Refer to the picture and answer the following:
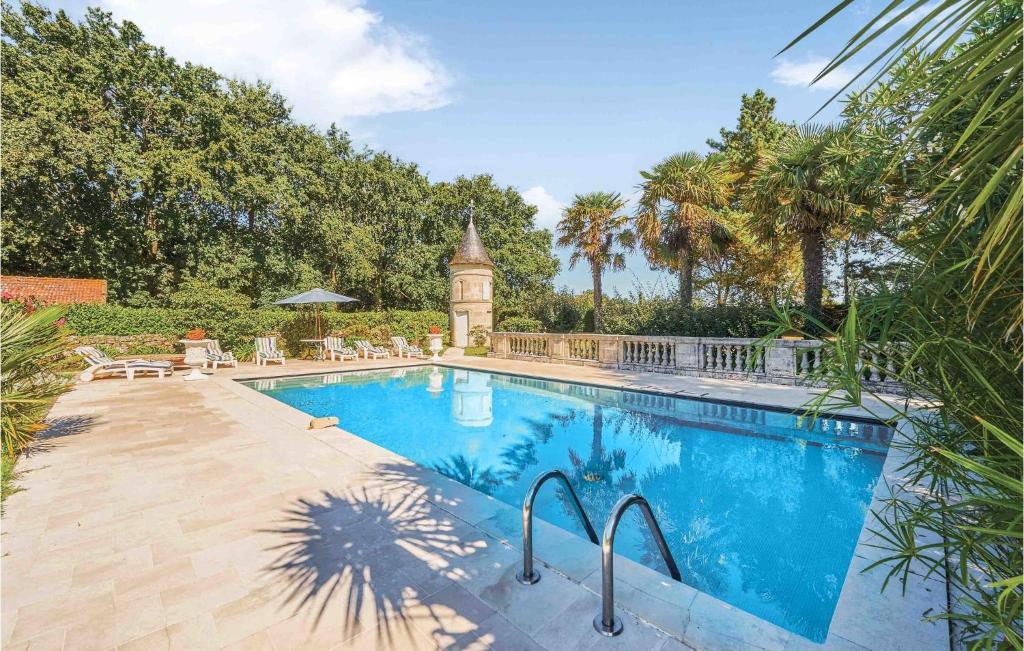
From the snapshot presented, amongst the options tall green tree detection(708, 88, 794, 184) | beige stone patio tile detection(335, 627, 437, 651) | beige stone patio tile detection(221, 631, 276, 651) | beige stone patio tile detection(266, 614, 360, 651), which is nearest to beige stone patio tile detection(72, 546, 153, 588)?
beige stone patio tile detection(221, 631, 276, 651)

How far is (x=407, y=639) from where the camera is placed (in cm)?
268

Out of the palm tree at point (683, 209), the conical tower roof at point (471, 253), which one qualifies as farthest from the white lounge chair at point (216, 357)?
the palm tree at point (683, 209)

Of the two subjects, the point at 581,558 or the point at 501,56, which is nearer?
the point at 581,558

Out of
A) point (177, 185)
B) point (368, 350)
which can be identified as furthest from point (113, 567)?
point (177, 185)

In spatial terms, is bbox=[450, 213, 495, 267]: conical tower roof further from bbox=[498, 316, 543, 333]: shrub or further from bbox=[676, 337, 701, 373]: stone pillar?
bbox=[676, 337, 701, 373]: stone pillar

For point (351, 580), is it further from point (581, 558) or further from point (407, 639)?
point (581, 558)

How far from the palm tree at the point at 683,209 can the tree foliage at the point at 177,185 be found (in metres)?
14.9

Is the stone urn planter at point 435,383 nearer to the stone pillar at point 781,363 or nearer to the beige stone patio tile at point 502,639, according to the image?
the stone pillar at point 781,363

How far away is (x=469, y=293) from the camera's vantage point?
22.2 meters

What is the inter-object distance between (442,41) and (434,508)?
10037 millimetres

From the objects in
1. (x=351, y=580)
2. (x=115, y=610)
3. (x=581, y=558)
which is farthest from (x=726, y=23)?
(x=115, y=610)

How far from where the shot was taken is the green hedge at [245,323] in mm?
15898

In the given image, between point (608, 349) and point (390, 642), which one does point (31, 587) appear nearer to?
point (390, 642)

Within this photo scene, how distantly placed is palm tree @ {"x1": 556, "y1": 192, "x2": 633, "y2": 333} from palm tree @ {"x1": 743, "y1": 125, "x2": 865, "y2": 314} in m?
8.62
